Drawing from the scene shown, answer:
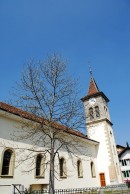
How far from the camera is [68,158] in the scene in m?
21.1

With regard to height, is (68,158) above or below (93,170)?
above

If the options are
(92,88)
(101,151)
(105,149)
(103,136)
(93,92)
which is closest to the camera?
(105,149)

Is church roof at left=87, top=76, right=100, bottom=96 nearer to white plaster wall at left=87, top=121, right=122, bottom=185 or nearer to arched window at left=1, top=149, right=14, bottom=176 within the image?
white plaster wall at left=87, top=121, right=122, bottom=185

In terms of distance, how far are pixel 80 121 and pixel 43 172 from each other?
6.87m

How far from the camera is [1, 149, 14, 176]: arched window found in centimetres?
1357

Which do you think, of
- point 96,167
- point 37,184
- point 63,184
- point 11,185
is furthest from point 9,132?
point 96,167

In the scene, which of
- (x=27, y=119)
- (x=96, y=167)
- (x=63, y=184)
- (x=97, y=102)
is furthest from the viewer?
(x=97, y=102)

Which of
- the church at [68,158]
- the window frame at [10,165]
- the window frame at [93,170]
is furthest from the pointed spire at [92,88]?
the window frame at [10,165]

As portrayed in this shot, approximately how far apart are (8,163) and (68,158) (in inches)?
Result: 345

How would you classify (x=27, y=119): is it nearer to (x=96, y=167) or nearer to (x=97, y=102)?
(x=96, y=167)

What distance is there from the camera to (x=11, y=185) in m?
13.3

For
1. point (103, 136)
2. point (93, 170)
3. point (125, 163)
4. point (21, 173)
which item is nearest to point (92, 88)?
point (103, 136)

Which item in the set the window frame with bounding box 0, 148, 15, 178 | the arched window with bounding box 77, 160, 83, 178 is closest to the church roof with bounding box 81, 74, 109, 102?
the arched window with bounding box 77, 160, 83, 178

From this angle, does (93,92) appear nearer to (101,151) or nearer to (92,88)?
(92,88)
